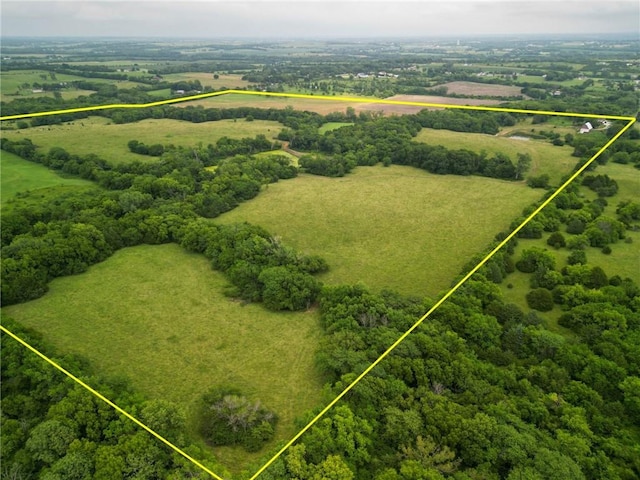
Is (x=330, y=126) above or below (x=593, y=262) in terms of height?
above

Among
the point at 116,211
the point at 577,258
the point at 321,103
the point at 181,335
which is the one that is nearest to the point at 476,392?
the point at 181,335

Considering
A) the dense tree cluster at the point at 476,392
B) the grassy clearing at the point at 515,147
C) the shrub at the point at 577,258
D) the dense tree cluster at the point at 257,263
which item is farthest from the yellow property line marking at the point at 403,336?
the grassy clearing at the point at 515,147

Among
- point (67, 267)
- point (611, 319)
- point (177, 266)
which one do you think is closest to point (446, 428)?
point (611, 319)

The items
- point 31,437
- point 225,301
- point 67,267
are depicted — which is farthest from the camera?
point 67,267

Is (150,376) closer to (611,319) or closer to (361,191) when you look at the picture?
(611,319)

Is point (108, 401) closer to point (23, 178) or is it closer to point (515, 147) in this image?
point (23, 178)
